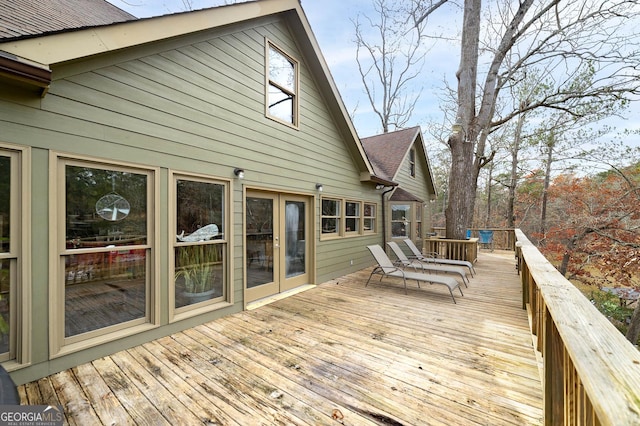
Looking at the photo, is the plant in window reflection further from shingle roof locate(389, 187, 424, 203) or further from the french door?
shingle roof locate(389, 187, 424, 203)

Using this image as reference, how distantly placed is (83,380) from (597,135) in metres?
18.5

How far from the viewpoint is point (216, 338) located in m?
3.54

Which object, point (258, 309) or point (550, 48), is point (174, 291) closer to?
point (258, 309)

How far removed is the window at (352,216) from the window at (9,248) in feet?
20.4

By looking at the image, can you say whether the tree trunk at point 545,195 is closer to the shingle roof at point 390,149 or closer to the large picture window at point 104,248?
the shingle roof at point 390,149

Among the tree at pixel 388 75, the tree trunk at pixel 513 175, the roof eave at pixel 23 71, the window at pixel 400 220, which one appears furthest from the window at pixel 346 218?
the tree trunk at pixel 513 175

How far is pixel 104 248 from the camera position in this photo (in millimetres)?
3131

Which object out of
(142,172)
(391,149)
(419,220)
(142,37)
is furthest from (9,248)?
(419,220)

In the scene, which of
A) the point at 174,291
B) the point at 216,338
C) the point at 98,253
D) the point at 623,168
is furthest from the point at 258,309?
the point at 623,168

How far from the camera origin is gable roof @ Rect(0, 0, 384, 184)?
7.80 ft

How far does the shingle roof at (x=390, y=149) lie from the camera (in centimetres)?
1016

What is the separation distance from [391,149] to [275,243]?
303 inches

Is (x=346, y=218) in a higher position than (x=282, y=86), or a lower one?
lower

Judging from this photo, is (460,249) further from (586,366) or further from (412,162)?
(586,366)
